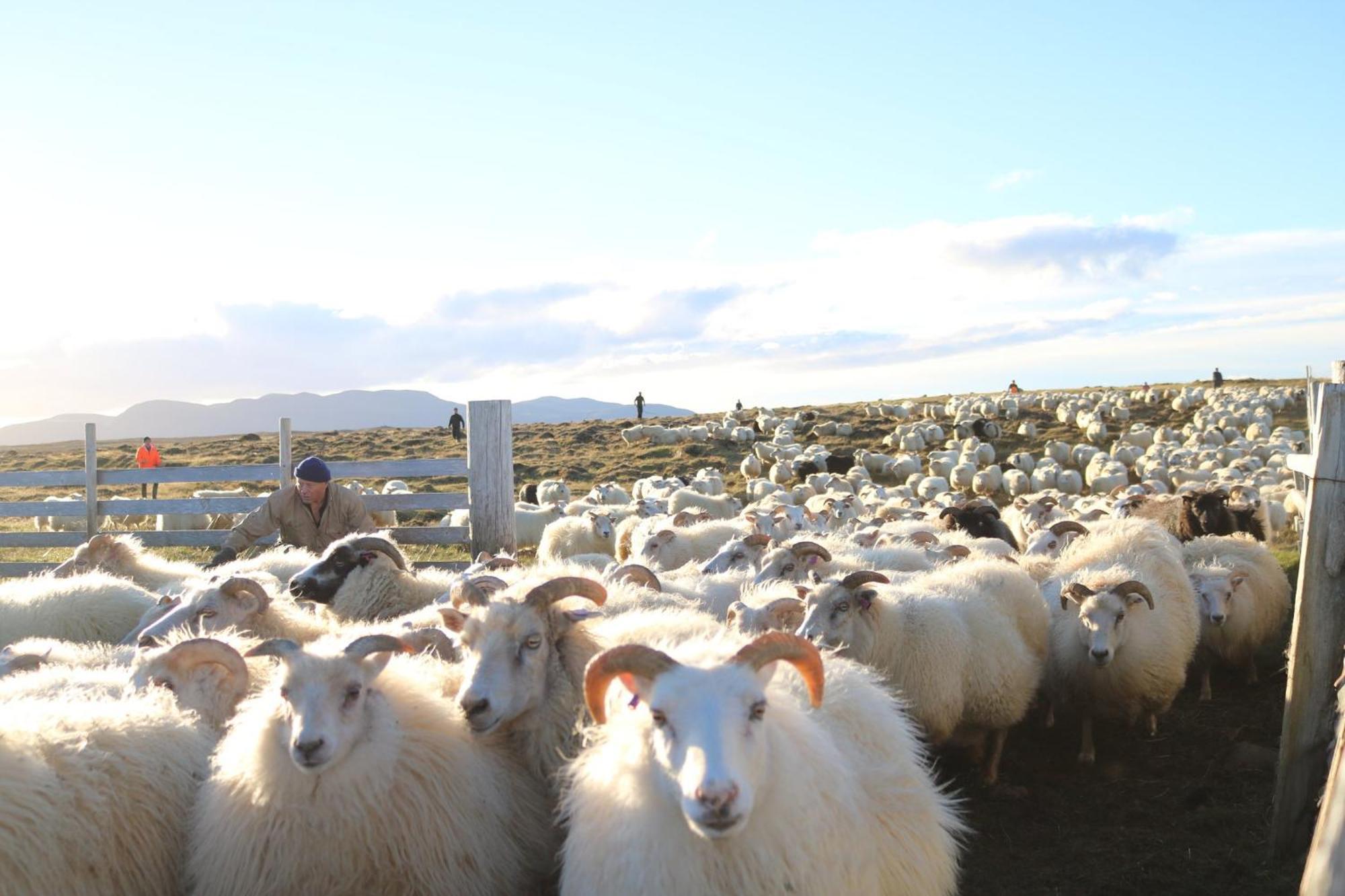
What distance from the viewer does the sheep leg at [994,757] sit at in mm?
7188

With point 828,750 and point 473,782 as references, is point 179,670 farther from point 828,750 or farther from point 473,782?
point 828,750

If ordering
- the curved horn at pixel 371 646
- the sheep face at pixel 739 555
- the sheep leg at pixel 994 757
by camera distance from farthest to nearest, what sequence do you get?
the sheep face at pixel 739 555 < the sheep leg at pixel 994 757 < the curved horn at pixel 371 646

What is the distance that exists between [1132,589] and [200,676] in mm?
6550

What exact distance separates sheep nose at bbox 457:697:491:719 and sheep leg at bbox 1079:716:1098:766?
495cm

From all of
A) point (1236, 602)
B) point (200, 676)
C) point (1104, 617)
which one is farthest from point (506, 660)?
point (1236, 602)

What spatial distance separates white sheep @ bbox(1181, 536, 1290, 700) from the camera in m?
9.23

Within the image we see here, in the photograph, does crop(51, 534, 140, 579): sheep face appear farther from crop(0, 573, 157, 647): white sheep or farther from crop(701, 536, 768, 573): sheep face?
crop(701, 536, 768, 573): sheep face

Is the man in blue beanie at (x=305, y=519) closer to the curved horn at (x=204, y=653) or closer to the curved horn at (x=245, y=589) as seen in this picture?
the curved horn at (x=245, y=589)

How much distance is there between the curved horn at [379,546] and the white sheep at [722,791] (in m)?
3.92

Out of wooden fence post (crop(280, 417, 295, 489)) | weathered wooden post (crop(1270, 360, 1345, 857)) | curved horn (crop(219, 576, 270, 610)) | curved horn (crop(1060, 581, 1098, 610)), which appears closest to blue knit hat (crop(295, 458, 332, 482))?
wooden fence post (crop(280, 417, 295, 489))

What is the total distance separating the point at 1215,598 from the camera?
9.16 meters

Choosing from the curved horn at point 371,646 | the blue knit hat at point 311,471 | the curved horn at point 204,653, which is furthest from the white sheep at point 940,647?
the blue knit hat at point 311,471

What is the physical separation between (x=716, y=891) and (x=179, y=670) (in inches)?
122

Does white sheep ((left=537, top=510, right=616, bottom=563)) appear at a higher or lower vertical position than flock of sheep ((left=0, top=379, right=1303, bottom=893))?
lower
